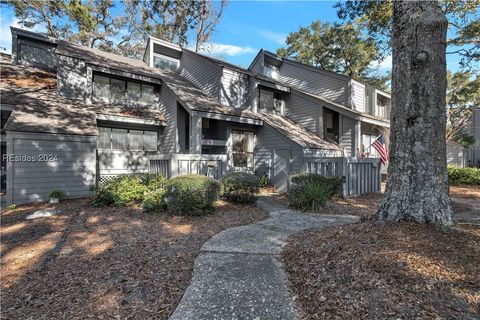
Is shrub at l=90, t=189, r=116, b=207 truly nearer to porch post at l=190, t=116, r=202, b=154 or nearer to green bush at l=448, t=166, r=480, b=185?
porch post at l=190, t=116, r=202, b=154

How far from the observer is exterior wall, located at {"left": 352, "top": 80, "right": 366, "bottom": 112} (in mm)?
16734

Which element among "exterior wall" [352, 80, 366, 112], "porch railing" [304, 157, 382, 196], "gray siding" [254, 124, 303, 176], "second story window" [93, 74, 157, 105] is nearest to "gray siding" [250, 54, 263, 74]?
"exterior wall" [352, 80, 366, 112]

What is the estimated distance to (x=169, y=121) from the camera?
1388cm

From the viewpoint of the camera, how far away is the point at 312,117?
15930mm

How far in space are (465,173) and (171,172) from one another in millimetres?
16189

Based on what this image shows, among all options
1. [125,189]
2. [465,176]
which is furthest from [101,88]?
[465,176]

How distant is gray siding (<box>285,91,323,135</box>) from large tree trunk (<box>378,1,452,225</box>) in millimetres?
11566

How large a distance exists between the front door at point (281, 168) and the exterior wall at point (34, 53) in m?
13.7

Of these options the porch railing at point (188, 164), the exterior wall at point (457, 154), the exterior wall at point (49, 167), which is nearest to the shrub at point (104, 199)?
the porch railing at point (188, 164)

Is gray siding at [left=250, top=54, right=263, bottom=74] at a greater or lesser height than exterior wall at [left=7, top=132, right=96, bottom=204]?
greater

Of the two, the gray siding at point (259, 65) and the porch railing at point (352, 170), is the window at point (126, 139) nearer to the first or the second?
the porch railing at point (352, 170)

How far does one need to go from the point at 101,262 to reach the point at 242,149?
10.9 m

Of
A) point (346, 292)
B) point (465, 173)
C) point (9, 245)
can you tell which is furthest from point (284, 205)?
point (465, 173)

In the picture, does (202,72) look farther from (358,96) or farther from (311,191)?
(311,191)
